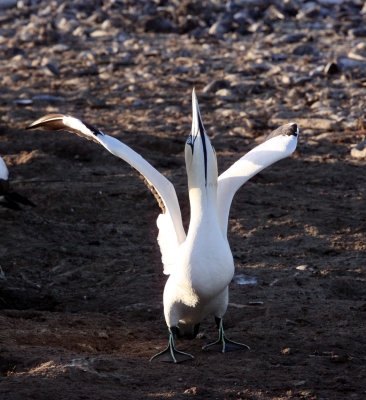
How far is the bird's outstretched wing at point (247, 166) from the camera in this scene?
748 centimetres

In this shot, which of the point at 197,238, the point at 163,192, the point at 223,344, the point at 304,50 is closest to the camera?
the point at 197,238

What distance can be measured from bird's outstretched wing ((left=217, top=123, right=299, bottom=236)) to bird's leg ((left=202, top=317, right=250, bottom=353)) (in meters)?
0.59

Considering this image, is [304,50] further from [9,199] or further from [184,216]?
[9,199]

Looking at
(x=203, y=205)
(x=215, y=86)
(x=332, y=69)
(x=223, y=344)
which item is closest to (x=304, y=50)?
(x=332, y=69)

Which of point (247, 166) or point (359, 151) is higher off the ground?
point (247, 166)

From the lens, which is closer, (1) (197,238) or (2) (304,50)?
(1) (197,238)

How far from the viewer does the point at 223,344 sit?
283 inches

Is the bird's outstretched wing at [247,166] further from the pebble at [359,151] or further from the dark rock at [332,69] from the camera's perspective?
the dark rock at [332,69]

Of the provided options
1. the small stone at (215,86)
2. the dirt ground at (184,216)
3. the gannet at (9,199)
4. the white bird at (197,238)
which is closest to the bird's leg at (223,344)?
the white bird at (197,238)

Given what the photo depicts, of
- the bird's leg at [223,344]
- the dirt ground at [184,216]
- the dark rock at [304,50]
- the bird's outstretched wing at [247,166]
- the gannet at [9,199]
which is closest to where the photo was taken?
the dirt ground at [184,216]

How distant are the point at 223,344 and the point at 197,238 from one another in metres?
0.73

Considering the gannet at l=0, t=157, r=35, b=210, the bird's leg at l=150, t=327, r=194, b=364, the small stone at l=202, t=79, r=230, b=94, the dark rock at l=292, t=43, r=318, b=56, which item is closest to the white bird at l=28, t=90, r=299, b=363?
the bird's leg at l=150, t=327, r=194, b=364

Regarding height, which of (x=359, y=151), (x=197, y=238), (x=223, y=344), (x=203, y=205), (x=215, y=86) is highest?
(x=203, y=205)

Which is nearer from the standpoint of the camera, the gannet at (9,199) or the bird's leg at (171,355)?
→ the bird's leg at (171,355)
